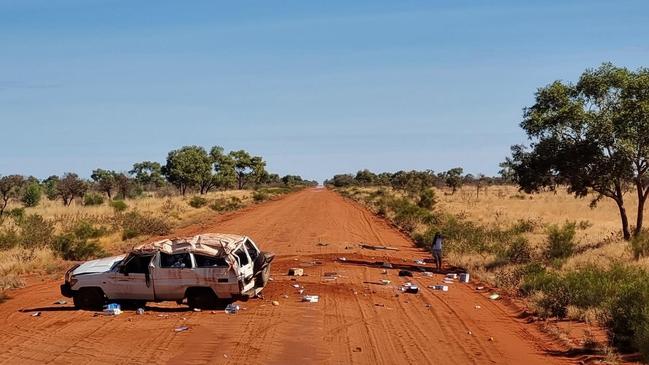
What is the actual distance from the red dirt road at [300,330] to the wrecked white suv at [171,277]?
0.44 metres

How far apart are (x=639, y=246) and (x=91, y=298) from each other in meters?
16.0

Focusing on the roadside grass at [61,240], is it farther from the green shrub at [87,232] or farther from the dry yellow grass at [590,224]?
the dry yellow grass at [590,224]

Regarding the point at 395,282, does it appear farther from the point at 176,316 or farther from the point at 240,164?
the point at 240,164

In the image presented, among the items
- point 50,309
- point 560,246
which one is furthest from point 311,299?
point 560,246

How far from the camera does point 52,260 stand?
23734mm

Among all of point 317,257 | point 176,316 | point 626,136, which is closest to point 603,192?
point 626,136

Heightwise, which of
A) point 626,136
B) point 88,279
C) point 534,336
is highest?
point 626,136

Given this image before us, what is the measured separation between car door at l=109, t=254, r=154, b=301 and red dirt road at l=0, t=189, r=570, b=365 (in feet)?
1.51

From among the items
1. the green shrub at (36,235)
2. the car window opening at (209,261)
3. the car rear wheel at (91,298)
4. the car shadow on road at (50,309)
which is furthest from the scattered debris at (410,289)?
the green shrub at (36,235)

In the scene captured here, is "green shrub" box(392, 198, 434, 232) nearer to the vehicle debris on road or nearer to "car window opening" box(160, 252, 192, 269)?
the vehicle debris on road

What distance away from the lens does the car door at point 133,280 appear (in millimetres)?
14266

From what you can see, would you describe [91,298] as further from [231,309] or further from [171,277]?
[231,309]

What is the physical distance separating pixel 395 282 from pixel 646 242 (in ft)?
27.2

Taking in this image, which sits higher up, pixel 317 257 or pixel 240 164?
pixel 240 164
